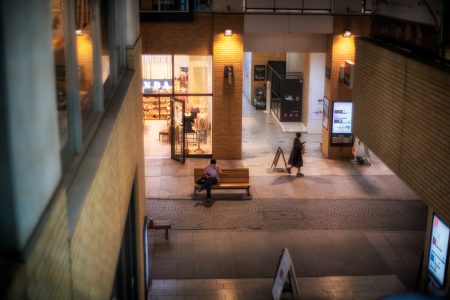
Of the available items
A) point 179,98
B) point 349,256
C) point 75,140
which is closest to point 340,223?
point 349,256

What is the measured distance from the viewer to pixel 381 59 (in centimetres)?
1114

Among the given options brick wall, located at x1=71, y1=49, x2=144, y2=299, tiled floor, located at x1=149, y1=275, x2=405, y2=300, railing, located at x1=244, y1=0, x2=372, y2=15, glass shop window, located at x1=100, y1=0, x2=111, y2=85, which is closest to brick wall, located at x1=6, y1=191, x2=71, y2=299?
brick wall, located at x1=71, y1=49, x2=144, y2=299

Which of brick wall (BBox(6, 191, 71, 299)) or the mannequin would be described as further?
the mannequin

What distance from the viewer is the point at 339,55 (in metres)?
23.3

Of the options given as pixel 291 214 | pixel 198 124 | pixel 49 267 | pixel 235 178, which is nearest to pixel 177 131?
pixel 198 124

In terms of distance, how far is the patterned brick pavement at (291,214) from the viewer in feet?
57.2

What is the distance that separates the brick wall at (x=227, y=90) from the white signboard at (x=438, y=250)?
11673mm

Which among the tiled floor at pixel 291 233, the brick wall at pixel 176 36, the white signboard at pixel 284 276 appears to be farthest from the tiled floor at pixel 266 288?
the brick wall at pixel 176 36

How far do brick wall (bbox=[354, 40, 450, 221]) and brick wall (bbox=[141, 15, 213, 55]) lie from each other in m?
10.5

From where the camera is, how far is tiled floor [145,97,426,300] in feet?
46.5

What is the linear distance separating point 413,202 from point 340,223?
112 inches

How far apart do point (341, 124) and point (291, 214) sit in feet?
21.5

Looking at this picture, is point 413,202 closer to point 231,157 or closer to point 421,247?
point 421,247

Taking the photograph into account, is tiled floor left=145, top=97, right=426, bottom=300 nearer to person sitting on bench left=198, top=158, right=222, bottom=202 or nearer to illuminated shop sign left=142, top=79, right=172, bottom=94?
person sitting on bench left=198, top=158, right=222, bottom=202
